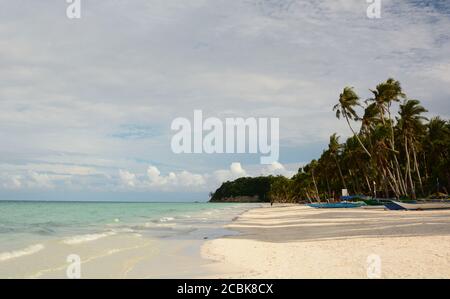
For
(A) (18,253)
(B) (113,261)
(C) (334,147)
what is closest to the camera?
(B) (113,261)

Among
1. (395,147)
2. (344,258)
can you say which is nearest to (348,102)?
(395,147)

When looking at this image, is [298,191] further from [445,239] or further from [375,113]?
[445,239]

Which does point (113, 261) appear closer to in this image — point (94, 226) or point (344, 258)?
point (344, 258)

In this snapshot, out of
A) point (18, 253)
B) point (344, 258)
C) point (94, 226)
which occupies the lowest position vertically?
point (94, 226)

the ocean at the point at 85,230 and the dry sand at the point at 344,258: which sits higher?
the dry sand at the point at 344,258

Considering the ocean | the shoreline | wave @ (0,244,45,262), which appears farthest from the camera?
the ocean

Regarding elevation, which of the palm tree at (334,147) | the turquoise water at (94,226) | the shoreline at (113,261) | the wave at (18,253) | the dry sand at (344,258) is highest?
the palm tree at (334,147)

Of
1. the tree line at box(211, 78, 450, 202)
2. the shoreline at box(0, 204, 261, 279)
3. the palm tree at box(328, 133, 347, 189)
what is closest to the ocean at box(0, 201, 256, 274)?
the shoreline at box(0, 204, 261, 279)

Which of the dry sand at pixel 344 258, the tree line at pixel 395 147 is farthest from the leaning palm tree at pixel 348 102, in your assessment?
the dry sand at pixel 344 258

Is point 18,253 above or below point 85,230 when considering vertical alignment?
above

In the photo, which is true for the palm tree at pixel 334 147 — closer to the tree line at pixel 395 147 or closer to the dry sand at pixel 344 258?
the tree line at pixel 395 147

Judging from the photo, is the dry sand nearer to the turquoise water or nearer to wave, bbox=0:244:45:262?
wave, bbox=0:244:45:262
